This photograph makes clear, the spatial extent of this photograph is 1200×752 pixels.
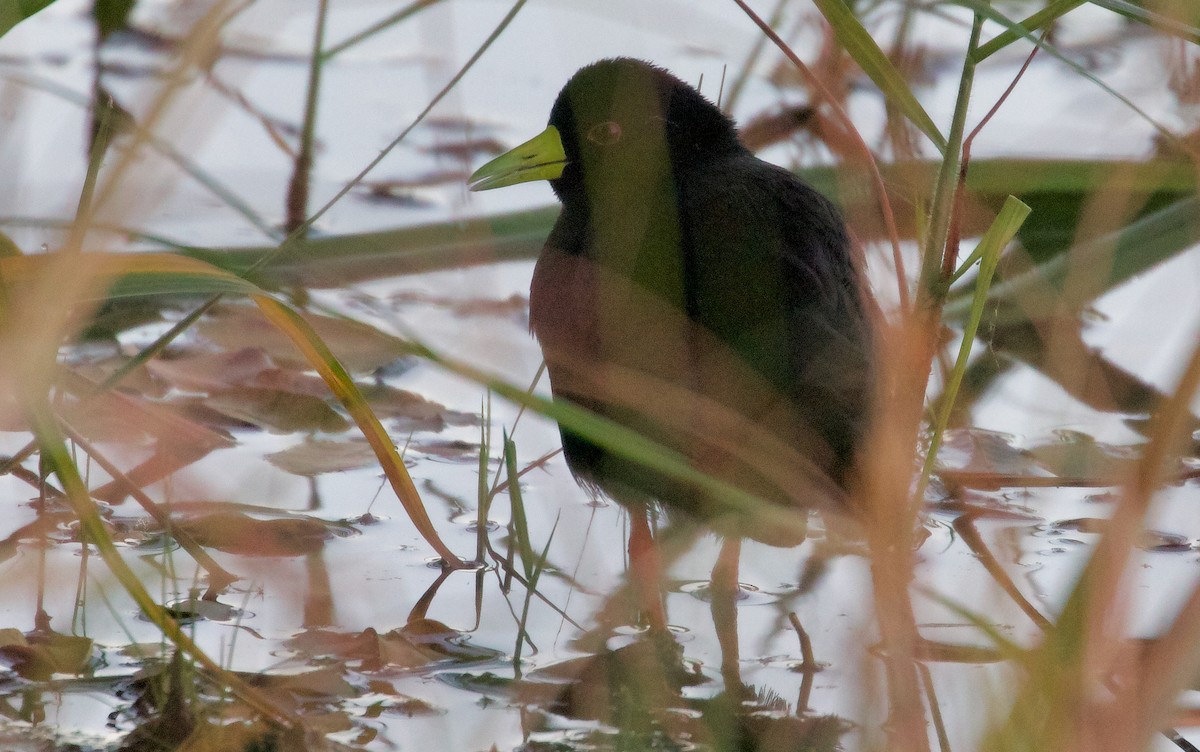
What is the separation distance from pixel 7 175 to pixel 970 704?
1.44 meters

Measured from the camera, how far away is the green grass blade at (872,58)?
192 centimetres

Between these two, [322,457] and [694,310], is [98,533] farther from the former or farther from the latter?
[322,457]

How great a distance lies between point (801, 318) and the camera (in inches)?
91.8

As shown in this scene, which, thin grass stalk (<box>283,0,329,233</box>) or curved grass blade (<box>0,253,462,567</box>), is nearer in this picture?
curved grass blade (<box>0,253,462,567</box>)

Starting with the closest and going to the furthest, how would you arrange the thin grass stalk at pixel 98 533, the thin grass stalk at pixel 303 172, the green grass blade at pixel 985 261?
the thin grass stalk at pixel 98 533
the green grass blade at pixel 985 261
the thin grass stalk at pixel 303 172

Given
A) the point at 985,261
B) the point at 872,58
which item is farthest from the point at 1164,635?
the point at 872,58

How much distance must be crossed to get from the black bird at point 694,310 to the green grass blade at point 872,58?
0.46m

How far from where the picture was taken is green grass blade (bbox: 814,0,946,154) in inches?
75.4

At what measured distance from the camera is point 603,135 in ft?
9.65

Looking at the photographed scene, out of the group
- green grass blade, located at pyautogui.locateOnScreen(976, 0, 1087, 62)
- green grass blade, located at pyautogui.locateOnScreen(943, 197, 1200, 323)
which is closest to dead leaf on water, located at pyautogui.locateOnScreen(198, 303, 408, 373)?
green grass blade, located at pyautogui.locateOnScreen(943, 197, 1200, 323)

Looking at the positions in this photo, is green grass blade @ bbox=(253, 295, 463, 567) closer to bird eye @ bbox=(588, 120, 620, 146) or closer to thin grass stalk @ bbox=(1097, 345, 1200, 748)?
bird eye @ bbox=(588, 120, 620, 146)

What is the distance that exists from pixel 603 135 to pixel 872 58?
3.50 feet

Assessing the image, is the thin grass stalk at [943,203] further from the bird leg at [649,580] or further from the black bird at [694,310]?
the bird leg at [649,580]

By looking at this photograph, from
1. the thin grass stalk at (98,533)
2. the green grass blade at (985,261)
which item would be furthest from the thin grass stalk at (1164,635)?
the thin grass stalk at (98,533)
